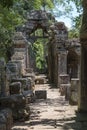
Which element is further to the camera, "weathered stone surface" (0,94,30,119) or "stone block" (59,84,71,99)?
"stone block" (59,84,71,99)

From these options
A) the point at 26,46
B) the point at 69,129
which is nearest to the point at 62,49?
the point at 26,46

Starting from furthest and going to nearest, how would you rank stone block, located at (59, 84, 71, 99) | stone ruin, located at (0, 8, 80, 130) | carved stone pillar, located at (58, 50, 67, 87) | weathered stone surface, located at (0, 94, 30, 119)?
1. carved stone pillar, located at (58, 50, 67, 87)
2. stone block, located at (59, 84, 71, 99)
3. stone ruin, located at (0, 8, 80, 130)
4. weathered stone surface, located at (0, 94, 30, 119)

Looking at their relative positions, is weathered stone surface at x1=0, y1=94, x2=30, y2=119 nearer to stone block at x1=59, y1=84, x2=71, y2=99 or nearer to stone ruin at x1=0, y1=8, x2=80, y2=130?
stone ruin at x1=0, y1=8, x2=80, y2=130

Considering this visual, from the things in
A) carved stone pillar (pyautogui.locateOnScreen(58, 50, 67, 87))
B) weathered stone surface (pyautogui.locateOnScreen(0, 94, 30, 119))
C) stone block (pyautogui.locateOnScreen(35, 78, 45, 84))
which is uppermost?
carved stone pillar (pyautogui.locateOnScreen(58, 50, 67, 87))

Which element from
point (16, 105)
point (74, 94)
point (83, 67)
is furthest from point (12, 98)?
point (74, 94)

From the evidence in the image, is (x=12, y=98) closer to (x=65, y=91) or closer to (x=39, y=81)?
Result: (x=65, y=91)

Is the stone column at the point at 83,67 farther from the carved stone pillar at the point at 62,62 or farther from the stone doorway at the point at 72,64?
the stone doorway at the point at 72,64

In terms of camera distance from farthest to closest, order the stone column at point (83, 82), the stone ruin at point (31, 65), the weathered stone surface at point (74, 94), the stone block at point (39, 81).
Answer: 1. the stone block at point (39, 81)
2. the weathered stone surface at point (74, 94)
3. the stone ruin at point (31, 65)
4. the stone column at point (83, 82)

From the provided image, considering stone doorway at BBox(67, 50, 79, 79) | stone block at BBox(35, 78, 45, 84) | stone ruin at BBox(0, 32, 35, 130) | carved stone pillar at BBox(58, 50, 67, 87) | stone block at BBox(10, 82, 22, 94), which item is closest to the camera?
stone ruin at BBox(0, 32, 35, 130)

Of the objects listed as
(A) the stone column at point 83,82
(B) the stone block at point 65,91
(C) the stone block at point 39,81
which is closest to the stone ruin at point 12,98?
(A) the stone column at point 83,82

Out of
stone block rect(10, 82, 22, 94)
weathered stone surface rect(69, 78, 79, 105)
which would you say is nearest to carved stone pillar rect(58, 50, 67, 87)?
weathered stone surface rect(69, 78, 79, 105)

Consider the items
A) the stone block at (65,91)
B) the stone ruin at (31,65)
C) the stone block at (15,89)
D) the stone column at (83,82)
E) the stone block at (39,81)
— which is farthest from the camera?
the stone block at (39,81)

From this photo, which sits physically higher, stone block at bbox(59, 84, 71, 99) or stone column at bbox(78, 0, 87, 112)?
stone column at bbox(78, 0, 87, 112)

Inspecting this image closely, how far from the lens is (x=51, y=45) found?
2728 cm
